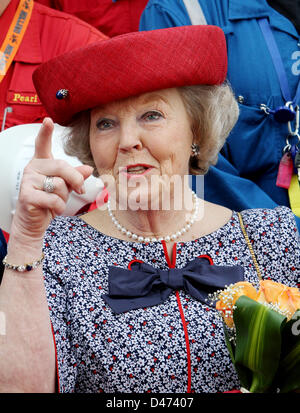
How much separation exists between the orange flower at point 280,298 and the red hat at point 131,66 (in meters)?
0.72

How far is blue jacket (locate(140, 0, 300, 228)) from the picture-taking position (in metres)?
2.58

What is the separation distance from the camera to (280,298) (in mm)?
1413

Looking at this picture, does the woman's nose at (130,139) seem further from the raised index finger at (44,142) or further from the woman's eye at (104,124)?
the raised index finger at (44,142)

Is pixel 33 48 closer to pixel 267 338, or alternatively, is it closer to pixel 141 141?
pixel 141 141

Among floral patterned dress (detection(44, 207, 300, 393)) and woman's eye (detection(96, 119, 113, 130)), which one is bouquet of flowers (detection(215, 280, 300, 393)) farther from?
woman's eye (detection(96, 119, 113, 130))

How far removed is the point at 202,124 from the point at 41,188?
2.52ft

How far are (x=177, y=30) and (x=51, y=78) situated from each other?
42 cm

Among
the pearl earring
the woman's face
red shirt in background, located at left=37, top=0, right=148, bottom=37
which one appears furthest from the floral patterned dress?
red shirt in background, located at left=37, top=0, right=148, bottom=37

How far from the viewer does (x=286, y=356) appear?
1.37m

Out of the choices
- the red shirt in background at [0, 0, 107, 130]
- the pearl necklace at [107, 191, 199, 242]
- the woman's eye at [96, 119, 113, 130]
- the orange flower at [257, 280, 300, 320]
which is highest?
the woman's eye at [96, 119, 113, 130]

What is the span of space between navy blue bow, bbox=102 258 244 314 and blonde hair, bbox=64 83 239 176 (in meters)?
0.41

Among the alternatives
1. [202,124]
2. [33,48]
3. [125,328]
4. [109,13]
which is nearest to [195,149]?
[202,124]

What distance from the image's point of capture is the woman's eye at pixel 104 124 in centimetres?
191
